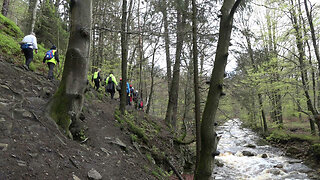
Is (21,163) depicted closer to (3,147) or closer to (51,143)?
(3,147)

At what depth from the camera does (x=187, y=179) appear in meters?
8.25

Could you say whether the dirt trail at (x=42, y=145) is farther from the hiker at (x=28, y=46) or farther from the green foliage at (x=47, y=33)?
the green foliage at (x=47, y=33)

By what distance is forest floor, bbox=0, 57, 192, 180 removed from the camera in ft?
10.1

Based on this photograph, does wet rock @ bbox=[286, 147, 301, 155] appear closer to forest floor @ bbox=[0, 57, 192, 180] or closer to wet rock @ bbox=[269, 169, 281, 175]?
wet rock @ bbox=[269, 169, 281, 175]

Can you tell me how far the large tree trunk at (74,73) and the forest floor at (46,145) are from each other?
0.31m

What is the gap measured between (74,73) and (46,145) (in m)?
1.78

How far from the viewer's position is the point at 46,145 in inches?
144

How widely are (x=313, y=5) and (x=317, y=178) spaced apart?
8851 mm

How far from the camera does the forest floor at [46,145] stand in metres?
3.08

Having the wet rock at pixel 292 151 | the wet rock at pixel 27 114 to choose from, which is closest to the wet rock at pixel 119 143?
the wet rock at pixel 27 114

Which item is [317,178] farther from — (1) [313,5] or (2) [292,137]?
(1) [313,5]

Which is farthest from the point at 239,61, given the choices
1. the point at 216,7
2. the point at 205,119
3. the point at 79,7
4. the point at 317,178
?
the point at 317,178

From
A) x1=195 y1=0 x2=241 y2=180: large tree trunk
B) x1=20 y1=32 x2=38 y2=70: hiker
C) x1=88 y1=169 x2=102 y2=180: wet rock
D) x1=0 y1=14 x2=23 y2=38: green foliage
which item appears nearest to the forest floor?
x1=88 y1=169 x2=102 y2=180: wet rock

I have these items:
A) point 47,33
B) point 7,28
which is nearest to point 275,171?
point 47,33
